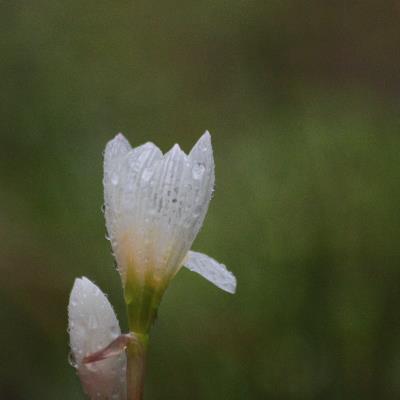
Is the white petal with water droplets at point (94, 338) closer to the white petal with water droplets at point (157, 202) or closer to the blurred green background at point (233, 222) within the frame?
the white petal with water droplets at point (157, 202)

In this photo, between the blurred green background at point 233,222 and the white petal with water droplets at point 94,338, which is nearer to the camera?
the white petal with water droplets at point 94,338

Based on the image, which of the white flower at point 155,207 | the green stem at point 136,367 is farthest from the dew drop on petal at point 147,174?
the green stem at point 136,367

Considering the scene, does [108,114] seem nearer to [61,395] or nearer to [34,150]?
[34,150]

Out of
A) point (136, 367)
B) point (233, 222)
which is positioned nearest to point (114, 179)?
point (136, 367)

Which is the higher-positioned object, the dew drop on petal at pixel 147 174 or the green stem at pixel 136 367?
the dew drop on petal at pixel 147 174

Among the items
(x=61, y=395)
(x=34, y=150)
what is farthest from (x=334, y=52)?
(x=61, y=395)

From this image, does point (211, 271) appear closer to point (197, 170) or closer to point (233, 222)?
point (197, 170)

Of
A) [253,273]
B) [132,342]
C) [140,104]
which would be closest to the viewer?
[132,342]
